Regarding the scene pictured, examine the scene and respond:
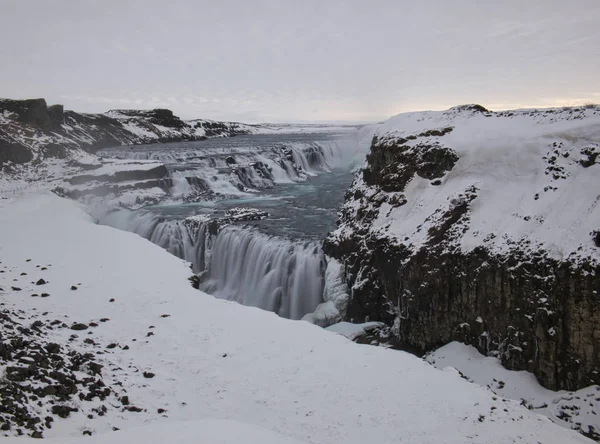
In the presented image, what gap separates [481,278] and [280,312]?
865 centimetres

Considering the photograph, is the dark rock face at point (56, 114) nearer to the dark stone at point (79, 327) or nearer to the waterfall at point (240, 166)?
the waterfall at point (240, 166)

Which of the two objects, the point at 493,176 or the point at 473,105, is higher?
the point at 473,105

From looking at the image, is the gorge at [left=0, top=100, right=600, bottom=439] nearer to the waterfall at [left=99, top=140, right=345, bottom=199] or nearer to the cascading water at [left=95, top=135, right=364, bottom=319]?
the cascading water at [left=95, top=135, right=364, bottom=319]

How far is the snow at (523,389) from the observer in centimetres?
935

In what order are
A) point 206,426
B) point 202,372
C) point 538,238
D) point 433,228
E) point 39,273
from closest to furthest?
point 206,426 → point 202,372 → point 538,238 → point 39,273 → point 433,228

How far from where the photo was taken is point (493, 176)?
14523 millimetres

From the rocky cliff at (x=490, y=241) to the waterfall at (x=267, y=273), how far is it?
1426 millimetres

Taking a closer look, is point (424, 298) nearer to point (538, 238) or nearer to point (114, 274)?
point (538, 238)

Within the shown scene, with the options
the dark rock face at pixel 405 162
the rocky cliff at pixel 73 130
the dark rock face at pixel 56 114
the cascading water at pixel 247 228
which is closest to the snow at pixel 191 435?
the cascading water at pixel 247 228

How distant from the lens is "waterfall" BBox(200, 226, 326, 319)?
18.3 m

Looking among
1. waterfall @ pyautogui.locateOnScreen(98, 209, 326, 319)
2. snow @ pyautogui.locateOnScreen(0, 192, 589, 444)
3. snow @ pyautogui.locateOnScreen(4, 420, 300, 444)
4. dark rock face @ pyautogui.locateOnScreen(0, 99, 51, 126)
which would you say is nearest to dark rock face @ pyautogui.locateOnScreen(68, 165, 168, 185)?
waterfall @ pyautogui.locateOnScreen(98, 209, 326, 319)

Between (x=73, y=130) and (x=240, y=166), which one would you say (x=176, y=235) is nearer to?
(x=240, y=166)

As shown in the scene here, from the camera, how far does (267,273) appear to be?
758 inches

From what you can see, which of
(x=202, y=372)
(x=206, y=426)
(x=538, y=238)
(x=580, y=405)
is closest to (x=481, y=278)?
(x=538, y=238)
